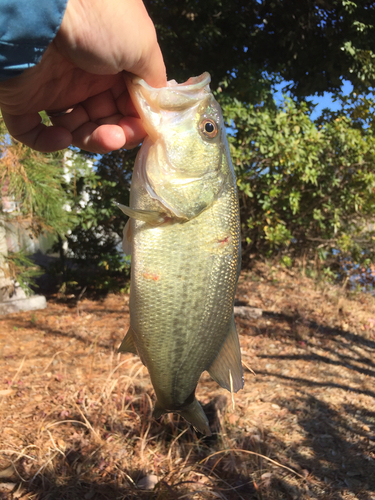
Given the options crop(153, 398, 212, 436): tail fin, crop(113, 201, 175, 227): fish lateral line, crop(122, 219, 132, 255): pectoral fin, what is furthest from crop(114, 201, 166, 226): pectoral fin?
crop(153, 398, 212, 436): tail fin

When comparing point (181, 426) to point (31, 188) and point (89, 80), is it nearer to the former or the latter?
point (89, 80)

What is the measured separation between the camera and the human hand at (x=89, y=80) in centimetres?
128

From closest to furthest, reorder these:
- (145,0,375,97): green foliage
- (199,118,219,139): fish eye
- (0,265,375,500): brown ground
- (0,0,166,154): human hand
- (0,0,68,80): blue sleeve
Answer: (0,0,68,80): blue sleeve < (0,0,166,154): human hand < (199,118,219,139): fish eye < (0,265,375,500): brown ground < (145,0,375,97): green foliage

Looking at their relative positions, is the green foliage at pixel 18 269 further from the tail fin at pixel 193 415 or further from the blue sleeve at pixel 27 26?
the blue sleeve at pixel 27 26

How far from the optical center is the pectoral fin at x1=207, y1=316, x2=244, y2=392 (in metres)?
1.59

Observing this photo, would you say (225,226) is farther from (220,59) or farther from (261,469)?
(220,59)

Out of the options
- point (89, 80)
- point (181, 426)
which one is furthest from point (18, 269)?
point (89, 80)

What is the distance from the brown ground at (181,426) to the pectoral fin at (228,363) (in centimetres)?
144

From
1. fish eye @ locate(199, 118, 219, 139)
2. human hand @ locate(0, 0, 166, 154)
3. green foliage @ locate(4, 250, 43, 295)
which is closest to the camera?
human hand @ locate(0, 0, 166, 154)

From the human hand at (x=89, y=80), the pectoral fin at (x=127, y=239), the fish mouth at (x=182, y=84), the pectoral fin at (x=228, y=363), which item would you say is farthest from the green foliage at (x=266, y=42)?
the pectoral fin at (x=228, y=363)

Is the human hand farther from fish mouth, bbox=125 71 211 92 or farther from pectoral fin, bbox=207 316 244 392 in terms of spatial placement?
pectoral fin, bbox=207 316 244 392

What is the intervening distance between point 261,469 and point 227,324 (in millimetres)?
2066

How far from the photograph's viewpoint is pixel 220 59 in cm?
700

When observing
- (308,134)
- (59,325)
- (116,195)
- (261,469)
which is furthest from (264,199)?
(261,469)
